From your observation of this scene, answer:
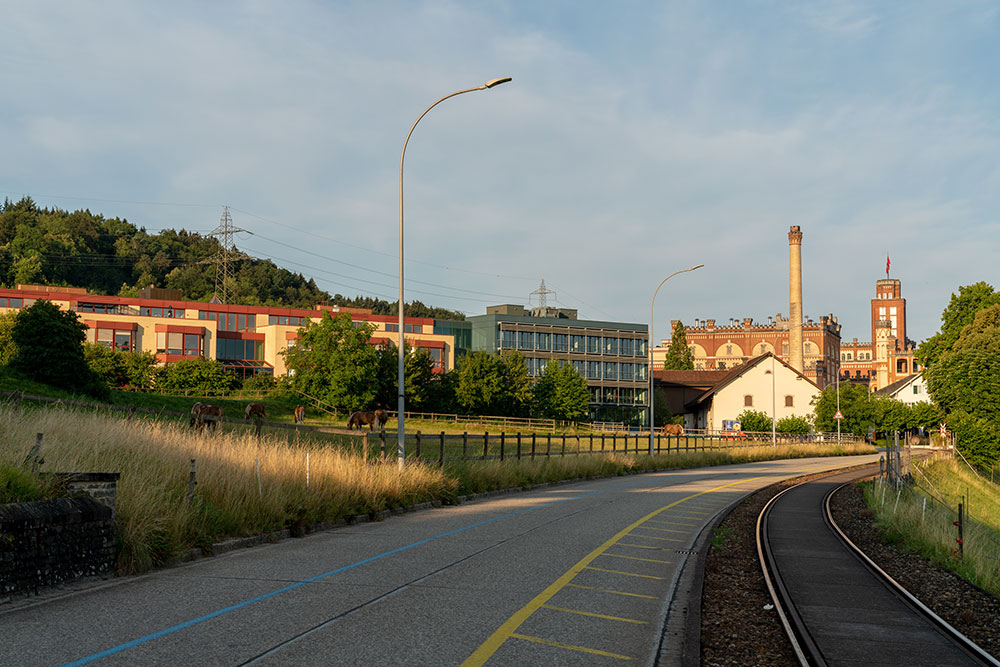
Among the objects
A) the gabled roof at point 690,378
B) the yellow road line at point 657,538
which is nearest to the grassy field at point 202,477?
the yellow road line at point 657,538

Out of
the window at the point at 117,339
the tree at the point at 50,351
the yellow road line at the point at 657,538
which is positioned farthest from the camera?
the window at the point at 117,339

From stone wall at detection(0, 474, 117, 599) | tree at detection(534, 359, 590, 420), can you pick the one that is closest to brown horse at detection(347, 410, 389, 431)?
stone wall at detection(0, 474, 117, 599)

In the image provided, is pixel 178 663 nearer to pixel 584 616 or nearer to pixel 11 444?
pixel 584 616

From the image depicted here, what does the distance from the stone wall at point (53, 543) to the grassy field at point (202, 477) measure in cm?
42

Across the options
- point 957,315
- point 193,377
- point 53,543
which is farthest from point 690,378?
point 53,543

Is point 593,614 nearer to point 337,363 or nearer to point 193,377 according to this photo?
point 337,363

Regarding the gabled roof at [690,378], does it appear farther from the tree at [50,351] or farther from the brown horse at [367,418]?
the tree at [50,351]

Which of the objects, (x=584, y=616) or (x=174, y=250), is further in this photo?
(x=174, y=250)

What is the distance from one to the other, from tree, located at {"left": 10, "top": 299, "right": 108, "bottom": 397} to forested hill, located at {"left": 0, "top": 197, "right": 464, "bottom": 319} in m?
73.7

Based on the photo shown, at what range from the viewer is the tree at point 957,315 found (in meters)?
62.8

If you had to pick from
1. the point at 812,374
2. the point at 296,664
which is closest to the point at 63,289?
the point at 296,664

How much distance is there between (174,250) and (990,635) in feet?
558

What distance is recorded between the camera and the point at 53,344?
4856cm

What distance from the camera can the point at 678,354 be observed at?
443ft
